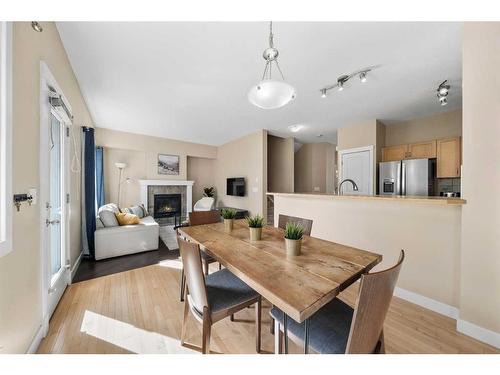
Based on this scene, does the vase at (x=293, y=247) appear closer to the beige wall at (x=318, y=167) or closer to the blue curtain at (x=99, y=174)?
the blue curtain at (x=99, y=174)

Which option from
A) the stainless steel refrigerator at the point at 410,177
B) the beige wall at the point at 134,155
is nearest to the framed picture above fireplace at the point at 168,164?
the beige wall at the point at 134,155

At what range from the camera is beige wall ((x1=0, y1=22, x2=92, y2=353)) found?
1.07 metres

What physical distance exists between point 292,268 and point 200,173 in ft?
19.6

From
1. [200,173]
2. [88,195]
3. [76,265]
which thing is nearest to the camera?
[76,265]

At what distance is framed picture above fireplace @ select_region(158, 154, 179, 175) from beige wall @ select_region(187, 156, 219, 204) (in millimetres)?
607

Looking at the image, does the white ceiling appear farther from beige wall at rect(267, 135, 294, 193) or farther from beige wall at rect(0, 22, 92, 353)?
beige wall at rect(267, 135, 294, 193)

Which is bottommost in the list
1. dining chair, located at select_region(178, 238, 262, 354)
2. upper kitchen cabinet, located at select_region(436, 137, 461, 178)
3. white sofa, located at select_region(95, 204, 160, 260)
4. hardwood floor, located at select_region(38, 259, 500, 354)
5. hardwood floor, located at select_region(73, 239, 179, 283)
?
hardwood floor, located at select_region(73, 239, 179, 283)

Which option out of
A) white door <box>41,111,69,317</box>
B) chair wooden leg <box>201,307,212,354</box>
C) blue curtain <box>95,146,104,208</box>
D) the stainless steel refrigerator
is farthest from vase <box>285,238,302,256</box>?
blue curtain <box>95,146,104,208</box>

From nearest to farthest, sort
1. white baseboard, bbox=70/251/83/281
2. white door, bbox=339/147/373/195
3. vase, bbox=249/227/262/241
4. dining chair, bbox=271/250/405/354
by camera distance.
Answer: dining chair, bbox=271/250/405/354 → vase, bbox=249/227/262/241 → white baseboard, bbox=70/251/83/281 → white door, bbox=339/147/373/195

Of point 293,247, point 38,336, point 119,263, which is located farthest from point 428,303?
point 119,263

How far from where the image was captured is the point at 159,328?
1.55 metres

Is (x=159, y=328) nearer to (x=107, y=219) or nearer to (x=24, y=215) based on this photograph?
(x=24, y=215)
